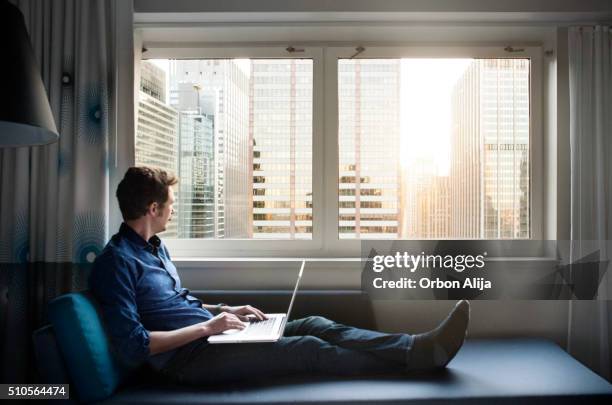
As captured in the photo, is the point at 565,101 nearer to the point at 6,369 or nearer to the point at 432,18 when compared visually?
Answer: the point at 432,18

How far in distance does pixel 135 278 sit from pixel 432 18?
190 centimetres

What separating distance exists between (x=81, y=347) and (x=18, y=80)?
837 millimetres

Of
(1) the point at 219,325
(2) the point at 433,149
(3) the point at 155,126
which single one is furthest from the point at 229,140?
(1) the point at 219,325

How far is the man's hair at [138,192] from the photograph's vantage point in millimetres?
1863

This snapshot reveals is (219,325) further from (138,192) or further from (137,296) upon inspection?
(138,192)

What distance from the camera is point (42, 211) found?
2.38 meters

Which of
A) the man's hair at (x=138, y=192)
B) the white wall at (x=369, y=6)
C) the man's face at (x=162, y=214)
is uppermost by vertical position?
the white wall at (x=369, y=6)

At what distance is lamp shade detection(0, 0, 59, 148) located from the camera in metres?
1.31

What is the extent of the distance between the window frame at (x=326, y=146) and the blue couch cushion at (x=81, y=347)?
3.51ft

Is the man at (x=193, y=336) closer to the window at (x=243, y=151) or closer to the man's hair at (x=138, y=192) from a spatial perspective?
the man's hair at (x=138, y=192)

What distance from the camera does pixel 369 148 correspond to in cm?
269

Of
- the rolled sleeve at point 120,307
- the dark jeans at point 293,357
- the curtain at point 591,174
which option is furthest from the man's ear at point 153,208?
the curtain at point 591,174

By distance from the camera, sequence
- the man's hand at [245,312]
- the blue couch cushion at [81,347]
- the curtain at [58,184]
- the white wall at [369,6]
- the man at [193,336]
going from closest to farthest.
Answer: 1. the blue couch cushion at [81,347]
2. the man at [193,336]
3. the man's hand at [245,312]
4. the curtain at [58,184]
5. the white wall at [369,6]

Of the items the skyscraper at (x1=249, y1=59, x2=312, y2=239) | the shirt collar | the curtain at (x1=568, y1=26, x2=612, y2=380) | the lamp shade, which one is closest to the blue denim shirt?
the shirt collar
